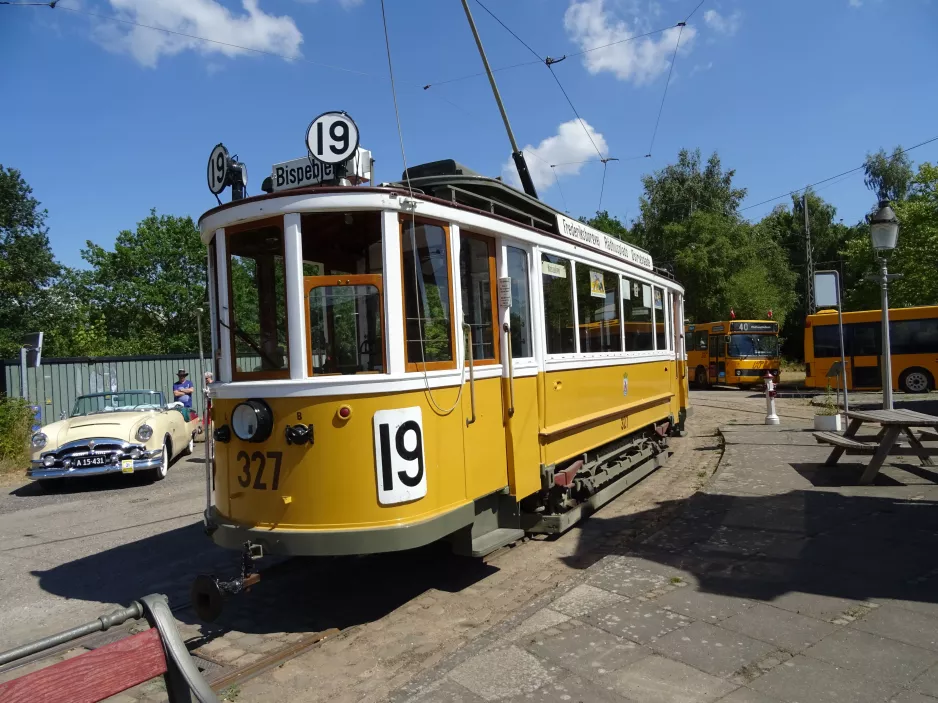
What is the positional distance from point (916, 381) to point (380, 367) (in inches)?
872

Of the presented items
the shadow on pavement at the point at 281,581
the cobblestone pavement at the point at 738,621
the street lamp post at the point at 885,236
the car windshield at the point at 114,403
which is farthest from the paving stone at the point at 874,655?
the car windshield at the point at 114,403

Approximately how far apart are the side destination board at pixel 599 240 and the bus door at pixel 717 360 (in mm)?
18732

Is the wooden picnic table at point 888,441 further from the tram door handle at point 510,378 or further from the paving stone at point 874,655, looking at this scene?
the tram door handle at point 510,378

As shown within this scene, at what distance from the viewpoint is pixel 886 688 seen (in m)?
3.35

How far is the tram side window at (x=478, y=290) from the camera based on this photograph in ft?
16.6

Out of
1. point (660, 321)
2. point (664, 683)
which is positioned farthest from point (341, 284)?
point (660, 321)

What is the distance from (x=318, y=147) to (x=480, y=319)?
5.56 ft

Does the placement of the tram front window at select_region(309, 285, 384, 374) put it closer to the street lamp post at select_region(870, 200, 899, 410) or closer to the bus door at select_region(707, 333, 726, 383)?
the street lamp post at select_region(870, 200, 899, 410)

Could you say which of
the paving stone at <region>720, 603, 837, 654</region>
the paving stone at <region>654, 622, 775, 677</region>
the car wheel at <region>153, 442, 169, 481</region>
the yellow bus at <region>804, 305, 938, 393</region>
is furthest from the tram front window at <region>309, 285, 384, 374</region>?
the yellow bus at <region>804, 305, 938, 393</region>

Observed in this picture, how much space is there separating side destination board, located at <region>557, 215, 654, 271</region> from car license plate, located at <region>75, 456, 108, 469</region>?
298 inches

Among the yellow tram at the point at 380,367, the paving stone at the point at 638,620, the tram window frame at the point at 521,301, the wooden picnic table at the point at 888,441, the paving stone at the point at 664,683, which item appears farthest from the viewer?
the wooden picnic table at the point at 888,441

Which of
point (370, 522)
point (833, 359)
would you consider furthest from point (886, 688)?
point (833, 359)

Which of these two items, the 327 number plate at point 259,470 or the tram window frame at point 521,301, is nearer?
the 327 number plate at point 259,470

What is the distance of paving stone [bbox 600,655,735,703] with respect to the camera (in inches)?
132
